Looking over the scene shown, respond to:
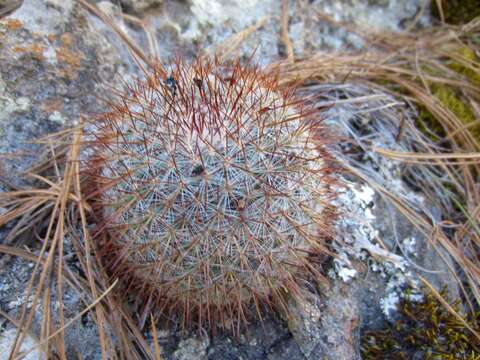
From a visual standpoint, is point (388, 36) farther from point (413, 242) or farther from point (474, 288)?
point (474, 288)

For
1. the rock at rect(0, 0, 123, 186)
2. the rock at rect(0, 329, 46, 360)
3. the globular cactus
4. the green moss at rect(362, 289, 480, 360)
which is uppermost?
the rock at rect(0, 0, 123, 186)

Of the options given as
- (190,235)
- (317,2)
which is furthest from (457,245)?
(317,2)

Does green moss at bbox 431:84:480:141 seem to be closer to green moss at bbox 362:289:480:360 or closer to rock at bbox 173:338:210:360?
green moss at bbox 362:289:480:360

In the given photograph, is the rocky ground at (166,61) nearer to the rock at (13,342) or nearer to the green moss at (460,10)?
the rock at (13,342)

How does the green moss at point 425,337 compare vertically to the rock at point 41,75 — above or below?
below

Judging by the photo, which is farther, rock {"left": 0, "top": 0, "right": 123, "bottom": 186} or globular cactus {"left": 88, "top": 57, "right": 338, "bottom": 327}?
rock {"left": 0, "top": 0, "right": 123, "bottom": 186}

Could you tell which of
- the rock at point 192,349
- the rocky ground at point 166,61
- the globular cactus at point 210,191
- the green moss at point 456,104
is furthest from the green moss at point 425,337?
the green moss at point 456,104

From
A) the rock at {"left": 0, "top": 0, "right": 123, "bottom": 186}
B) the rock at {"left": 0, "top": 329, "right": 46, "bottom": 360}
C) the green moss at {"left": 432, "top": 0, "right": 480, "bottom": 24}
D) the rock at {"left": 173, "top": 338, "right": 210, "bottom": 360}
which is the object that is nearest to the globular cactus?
the rock at {"left": 173, "top": 338, "right": 210, "bottom": 360}
